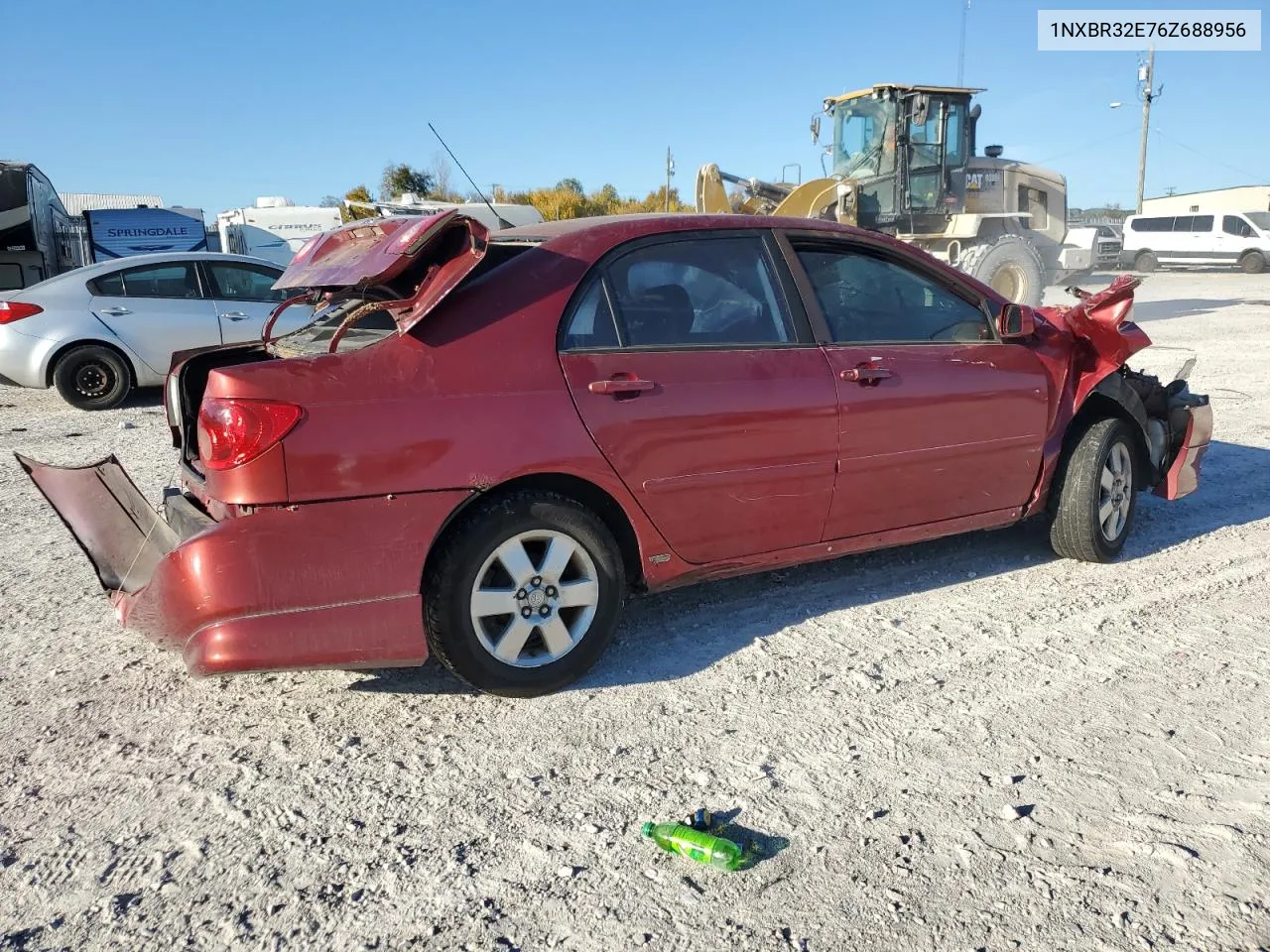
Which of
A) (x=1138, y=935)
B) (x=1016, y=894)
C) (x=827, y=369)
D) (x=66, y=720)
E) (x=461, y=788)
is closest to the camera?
(x=1138, y=935)

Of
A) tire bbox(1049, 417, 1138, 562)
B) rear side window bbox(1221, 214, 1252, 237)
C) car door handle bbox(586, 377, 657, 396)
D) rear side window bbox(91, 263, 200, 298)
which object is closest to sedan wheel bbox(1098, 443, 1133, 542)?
tire bbox(1049, 417, 1138, 562)

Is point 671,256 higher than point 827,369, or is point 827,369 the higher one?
point 671,256

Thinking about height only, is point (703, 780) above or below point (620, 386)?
below

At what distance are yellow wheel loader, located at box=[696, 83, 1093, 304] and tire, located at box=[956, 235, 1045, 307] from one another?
0.05 feet

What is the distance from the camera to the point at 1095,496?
471cm

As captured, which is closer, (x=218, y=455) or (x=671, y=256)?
(x=218, y=455)

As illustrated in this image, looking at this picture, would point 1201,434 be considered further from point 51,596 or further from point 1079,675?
point 51,596

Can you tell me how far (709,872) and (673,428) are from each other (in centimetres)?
155

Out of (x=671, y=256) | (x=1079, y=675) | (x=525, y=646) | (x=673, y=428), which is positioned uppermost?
(x=671, y=256)

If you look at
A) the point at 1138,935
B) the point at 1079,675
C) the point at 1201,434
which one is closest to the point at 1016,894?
the point at 1138,935

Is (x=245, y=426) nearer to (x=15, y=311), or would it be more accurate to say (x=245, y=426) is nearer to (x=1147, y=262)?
(x=15, y=311)

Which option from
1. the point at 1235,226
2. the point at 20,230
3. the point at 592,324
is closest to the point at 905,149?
the point at 592,324

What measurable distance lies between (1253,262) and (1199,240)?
5.94 ft

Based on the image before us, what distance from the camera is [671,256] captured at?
149 inches
